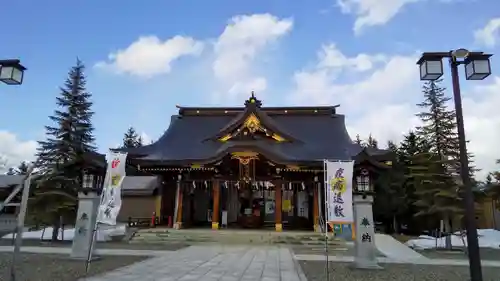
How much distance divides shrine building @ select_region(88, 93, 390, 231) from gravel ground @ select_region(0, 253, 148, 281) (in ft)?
24.7

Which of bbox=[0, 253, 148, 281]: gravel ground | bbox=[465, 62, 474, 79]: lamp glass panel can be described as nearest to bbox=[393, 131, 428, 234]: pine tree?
bbox=[465, 62, 474, 79]: lamp glass panel

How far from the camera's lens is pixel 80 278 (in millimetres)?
7480

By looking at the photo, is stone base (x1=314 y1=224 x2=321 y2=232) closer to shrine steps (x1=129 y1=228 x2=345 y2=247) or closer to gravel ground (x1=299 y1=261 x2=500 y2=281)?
shrine steps (x1=129 y1=228 x2=345 y2=247)

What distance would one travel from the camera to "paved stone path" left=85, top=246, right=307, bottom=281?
7.59 meters

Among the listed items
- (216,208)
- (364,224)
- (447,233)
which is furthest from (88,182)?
(447,233)

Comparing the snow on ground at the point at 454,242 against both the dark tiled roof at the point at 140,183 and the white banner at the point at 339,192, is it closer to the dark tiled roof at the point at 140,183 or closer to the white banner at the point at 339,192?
the white banner at the point at 339,192

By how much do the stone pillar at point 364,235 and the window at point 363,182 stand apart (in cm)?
29

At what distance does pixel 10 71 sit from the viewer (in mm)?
7094

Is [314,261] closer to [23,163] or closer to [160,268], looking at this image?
[160,268]

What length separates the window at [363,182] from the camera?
410 inches

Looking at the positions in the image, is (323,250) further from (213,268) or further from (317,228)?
(213,268)

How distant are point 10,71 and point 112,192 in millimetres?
3204

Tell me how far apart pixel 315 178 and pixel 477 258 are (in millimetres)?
12195

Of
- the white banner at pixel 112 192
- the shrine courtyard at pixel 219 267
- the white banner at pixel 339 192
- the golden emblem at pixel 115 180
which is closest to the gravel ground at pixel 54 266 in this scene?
the shrine courtyard at pixel 219 267
